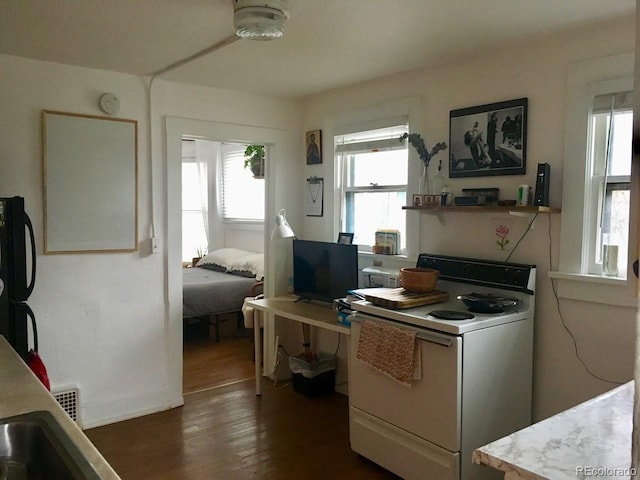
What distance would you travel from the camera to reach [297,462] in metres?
2.88

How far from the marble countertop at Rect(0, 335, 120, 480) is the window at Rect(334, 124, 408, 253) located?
7.89 ft

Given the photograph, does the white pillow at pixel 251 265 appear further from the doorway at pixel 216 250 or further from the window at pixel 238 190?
the window at pixel 238 190

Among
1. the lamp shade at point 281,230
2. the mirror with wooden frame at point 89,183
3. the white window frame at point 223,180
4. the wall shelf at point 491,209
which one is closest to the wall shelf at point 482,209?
the wall shelf at point 491,209

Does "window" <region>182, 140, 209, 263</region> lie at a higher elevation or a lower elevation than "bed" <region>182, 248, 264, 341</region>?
higher

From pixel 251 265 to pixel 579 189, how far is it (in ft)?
12.1

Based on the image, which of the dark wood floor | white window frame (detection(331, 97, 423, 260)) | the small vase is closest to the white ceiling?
white window frame (detection(331, 97, 423, 260))

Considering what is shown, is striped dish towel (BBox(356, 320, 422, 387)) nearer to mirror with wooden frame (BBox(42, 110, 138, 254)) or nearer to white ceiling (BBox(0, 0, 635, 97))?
white ceiling (BBox(0, 0, 635, 97))

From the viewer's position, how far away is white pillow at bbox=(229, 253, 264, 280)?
5.50 metres

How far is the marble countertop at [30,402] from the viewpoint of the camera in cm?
118

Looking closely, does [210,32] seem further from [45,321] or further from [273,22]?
[45,321]

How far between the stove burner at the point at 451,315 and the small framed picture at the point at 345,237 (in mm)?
1266

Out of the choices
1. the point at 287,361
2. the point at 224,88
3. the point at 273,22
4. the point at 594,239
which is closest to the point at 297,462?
the point at 287,361

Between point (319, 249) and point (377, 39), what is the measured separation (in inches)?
61.8

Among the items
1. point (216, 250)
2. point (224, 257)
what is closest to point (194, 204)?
point (216, 250)
